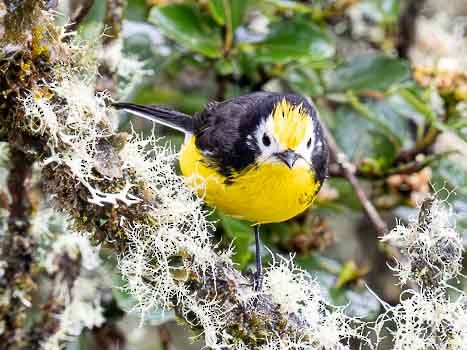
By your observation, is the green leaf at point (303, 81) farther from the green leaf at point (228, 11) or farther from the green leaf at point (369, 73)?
the green leaf at point (228, 11)

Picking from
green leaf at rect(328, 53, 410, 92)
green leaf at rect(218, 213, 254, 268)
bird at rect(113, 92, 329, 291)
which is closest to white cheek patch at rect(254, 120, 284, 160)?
bird at rect(113, 92, 329, 291)

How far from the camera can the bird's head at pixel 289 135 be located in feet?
5.64

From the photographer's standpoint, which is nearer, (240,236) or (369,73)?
(240,236)

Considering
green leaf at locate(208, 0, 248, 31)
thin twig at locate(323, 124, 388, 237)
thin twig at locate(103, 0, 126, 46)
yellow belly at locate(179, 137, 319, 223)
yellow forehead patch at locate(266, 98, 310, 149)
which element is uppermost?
thin twig at locate(103, 0, 126, 46)

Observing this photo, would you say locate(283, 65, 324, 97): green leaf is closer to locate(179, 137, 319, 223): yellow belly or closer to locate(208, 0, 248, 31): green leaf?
locate(208, 0, 248, 31): green leaf

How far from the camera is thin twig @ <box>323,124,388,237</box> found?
1818mm

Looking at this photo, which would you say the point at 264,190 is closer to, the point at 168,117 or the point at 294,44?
the point at 168,117

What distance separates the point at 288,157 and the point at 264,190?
0.11m

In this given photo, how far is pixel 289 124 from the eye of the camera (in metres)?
1.73

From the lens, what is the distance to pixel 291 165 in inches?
65.9

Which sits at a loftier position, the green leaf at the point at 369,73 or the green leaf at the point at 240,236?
the green leaf at the point at 369,73

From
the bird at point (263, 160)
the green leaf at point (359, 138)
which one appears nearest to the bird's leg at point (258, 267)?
the bird at point (263, 160)

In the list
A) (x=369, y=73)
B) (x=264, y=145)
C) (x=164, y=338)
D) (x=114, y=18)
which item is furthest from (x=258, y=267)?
(x=369, y=73)

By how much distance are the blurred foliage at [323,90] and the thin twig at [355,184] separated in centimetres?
12
